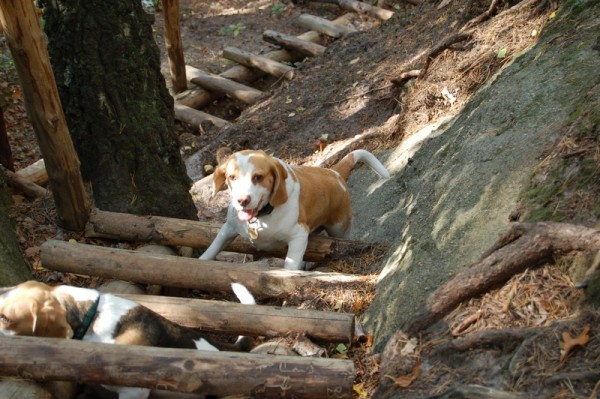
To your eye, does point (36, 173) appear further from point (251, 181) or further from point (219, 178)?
point (251, 181)

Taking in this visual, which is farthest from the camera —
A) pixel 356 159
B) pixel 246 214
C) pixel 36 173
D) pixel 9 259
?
pixel 36 173

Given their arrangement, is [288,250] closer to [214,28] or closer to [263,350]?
[263,350]

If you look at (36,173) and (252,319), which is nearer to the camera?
(252,319)

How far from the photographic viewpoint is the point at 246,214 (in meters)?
5.84

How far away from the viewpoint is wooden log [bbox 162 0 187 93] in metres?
12.3

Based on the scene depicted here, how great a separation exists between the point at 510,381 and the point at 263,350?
1.81 metres

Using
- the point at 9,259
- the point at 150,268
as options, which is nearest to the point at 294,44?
the point at 150,268

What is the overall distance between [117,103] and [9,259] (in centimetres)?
218

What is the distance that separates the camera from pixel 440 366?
399 cm

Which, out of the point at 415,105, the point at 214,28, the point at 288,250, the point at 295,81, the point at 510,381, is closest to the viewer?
the point at 510,381

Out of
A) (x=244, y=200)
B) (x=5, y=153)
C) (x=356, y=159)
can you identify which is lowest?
(x=5, y=153)

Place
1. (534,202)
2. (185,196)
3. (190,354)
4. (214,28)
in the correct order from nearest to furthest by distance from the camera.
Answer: (190,354) < (534,202) < (185,196) < (214,28)

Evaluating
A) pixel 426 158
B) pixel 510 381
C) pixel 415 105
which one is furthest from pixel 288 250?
pixel 415 105

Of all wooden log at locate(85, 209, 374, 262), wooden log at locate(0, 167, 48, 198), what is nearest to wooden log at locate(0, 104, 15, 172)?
wooden log at locate(0, 167, 48, 198)
